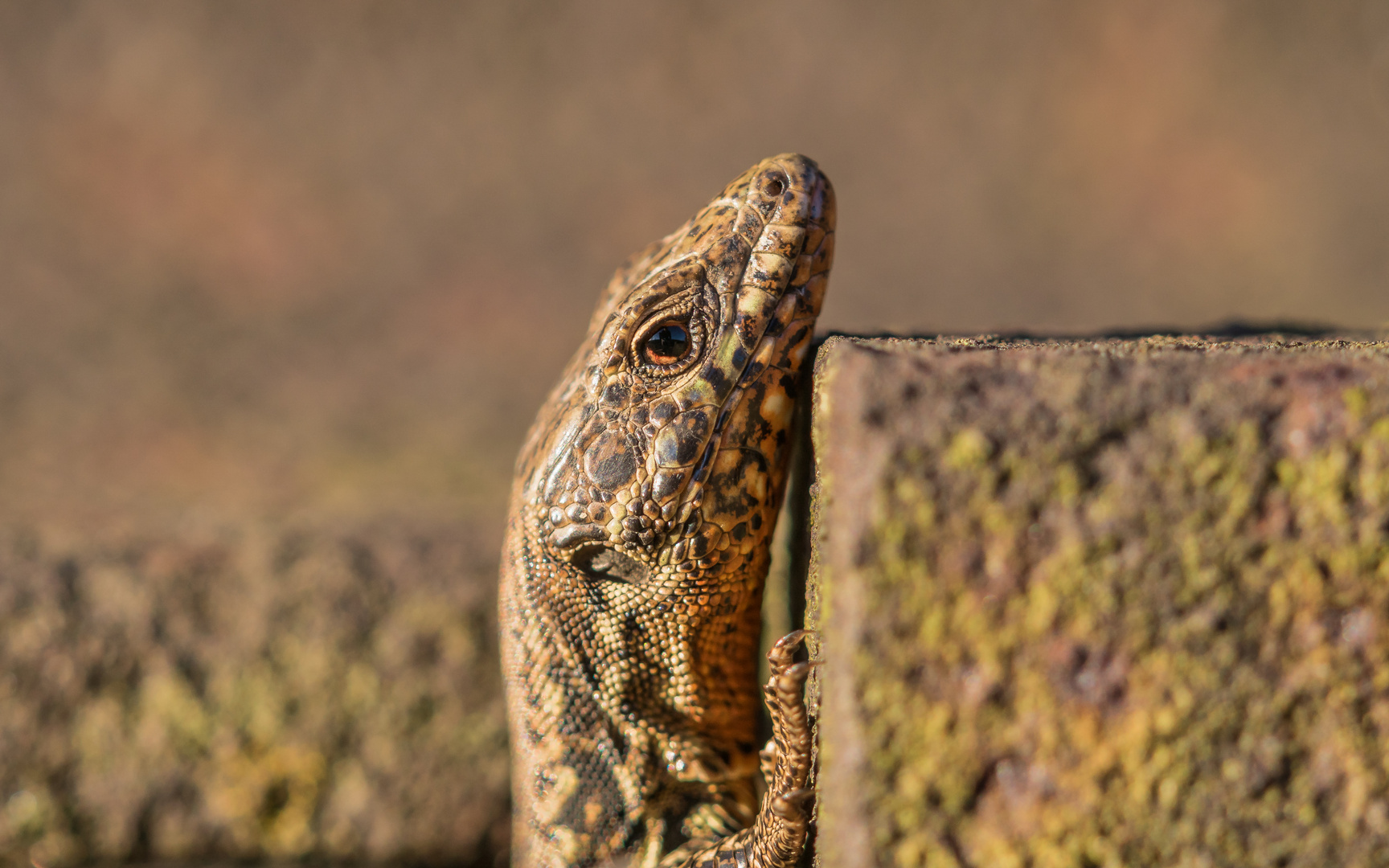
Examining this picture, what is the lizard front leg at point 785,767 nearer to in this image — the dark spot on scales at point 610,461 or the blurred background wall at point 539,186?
the dark spot on scales at point 610,461

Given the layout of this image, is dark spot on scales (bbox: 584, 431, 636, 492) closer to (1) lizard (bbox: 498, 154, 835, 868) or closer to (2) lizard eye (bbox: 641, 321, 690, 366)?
(1) lizard (bbox: 498, 154, 835, 868)

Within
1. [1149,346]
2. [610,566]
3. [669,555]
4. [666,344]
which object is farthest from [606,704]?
[1149,346]

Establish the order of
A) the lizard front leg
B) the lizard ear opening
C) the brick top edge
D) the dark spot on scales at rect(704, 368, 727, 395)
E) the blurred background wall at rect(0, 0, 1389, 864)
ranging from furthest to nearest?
the blurred background wall at rect(0, 0, 1389, 864)
the lizard ear opening
the dark spot on scales at rect(704, 368, 727, 395)
the lizard front leg
the brick top edge

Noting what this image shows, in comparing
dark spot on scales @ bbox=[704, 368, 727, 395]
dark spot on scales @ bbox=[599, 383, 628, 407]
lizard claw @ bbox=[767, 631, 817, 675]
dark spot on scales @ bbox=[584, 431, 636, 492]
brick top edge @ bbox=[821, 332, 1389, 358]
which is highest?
brick top edge @ bbox=[821, 332, 1389, 358]

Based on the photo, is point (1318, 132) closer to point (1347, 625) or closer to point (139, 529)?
point (1347, 625)

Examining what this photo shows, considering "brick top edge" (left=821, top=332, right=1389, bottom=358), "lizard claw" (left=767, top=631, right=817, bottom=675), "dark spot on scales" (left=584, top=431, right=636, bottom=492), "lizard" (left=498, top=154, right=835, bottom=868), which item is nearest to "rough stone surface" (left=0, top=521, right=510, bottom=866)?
"lizard" (left=498, top=154, right=835, bottom=868)

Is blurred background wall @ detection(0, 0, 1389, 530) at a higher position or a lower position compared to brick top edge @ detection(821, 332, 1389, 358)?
higher

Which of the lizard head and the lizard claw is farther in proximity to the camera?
the lizard head
